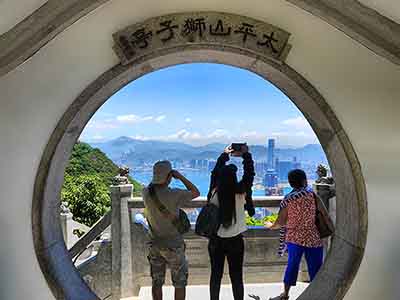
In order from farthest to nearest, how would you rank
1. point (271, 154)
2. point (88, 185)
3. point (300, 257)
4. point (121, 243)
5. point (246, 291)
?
point (88, 185) < point (271, 154) < point (121, 243) < point (246, 291) < point (300, 257)

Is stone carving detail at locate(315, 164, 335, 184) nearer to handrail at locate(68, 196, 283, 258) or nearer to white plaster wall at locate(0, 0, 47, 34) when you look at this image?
handrail at locate(68, 196, 283, 258)

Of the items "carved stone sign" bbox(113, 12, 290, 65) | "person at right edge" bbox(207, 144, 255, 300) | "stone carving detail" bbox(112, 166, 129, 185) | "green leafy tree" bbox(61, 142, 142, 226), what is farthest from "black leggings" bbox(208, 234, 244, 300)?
"green leafy tree" bbox(61, 142, 142, 226)

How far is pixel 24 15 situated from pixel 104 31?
46 cm

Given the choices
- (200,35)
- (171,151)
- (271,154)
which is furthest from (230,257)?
(171,151)

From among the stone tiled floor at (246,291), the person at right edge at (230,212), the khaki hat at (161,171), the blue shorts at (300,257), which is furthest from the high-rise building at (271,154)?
the khaki hat at (161,171)

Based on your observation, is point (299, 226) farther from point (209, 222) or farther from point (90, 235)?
point (90, 235)

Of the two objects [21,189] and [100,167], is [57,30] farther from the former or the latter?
[100,167]

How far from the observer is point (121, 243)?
20.1ft

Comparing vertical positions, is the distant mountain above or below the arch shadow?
above

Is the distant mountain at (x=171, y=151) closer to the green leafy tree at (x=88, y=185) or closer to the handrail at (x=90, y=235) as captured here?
the green leafy tree at (x=88, y=185)

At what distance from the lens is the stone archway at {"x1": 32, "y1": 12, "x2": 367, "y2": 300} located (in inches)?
95.6

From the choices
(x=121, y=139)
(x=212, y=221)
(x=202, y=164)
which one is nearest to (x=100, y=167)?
(x=121, y=139)

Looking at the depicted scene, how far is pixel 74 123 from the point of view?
8.25ft

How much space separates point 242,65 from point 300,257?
1418mm
